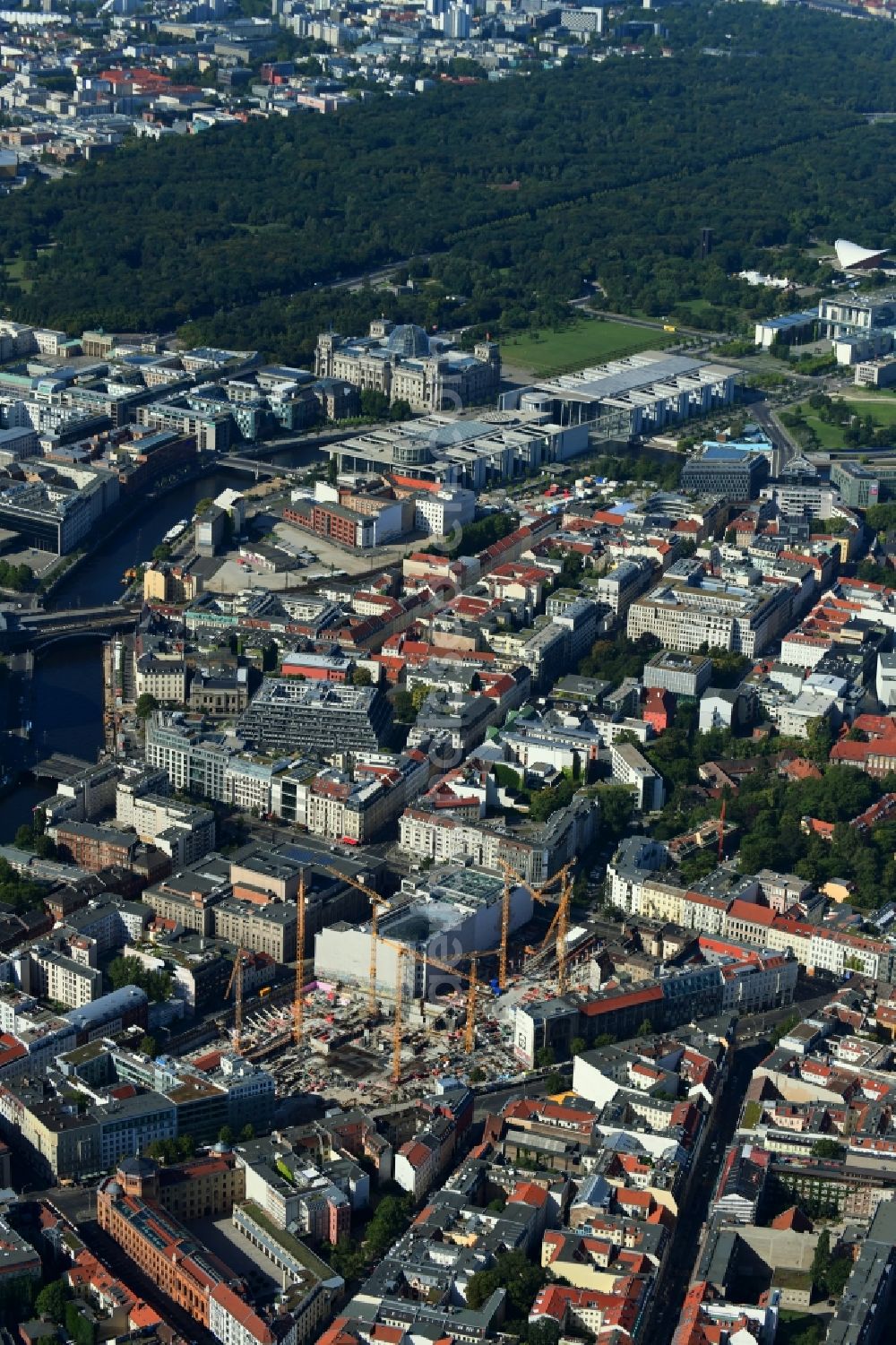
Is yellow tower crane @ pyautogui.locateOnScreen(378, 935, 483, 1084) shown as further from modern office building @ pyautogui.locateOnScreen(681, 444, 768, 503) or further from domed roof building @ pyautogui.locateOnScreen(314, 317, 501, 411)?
domed roof building @ pyautogui.locateOnScreen(314, 317, 501, 411)

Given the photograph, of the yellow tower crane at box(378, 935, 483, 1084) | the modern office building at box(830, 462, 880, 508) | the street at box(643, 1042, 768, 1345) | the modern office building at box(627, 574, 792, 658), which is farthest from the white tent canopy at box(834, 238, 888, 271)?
the street at box(643, 1042, 768, 1345)

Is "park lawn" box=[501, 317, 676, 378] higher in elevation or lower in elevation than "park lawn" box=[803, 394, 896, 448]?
higher

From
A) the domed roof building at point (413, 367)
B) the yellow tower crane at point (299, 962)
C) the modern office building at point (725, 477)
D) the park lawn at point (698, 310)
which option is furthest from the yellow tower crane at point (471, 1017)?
the park lawn at point (698, 310)

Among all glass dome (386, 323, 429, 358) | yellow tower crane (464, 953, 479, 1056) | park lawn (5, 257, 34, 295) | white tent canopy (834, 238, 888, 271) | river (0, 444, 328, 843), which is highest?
glass dome (386, 323, 429, 358)

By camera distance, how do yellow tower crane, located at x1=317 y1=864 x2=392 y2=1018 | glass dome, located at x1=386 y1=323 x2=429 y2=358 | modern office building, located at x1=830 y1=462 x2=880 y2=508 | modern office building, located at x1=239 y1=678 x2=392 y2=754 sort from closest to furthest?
yellow tower crane, located at x1=317 y1=864 x2=392 y2=1018 → modern office building, located at x1=239 y1=678 x2=392 y2=754 → modern office building, located at x1=830 y1=462 x2=880 y2=508 → glass dome, located at x1=386 y1=323 x2=429 y2=358

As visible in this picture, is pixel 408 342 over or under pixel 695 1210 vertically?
over

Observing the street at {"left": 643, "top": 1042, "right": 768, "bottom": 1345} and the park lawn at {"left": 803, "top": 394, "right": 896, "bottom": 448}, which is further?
the park lawn at {"left": 803, "top": 394, "right": 896, "bottom": 448}

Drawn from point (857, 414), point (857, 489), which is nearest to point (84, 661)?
point (857, 489)

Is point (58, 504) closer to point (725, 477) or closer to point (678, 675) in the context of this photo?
point (725, 477)
